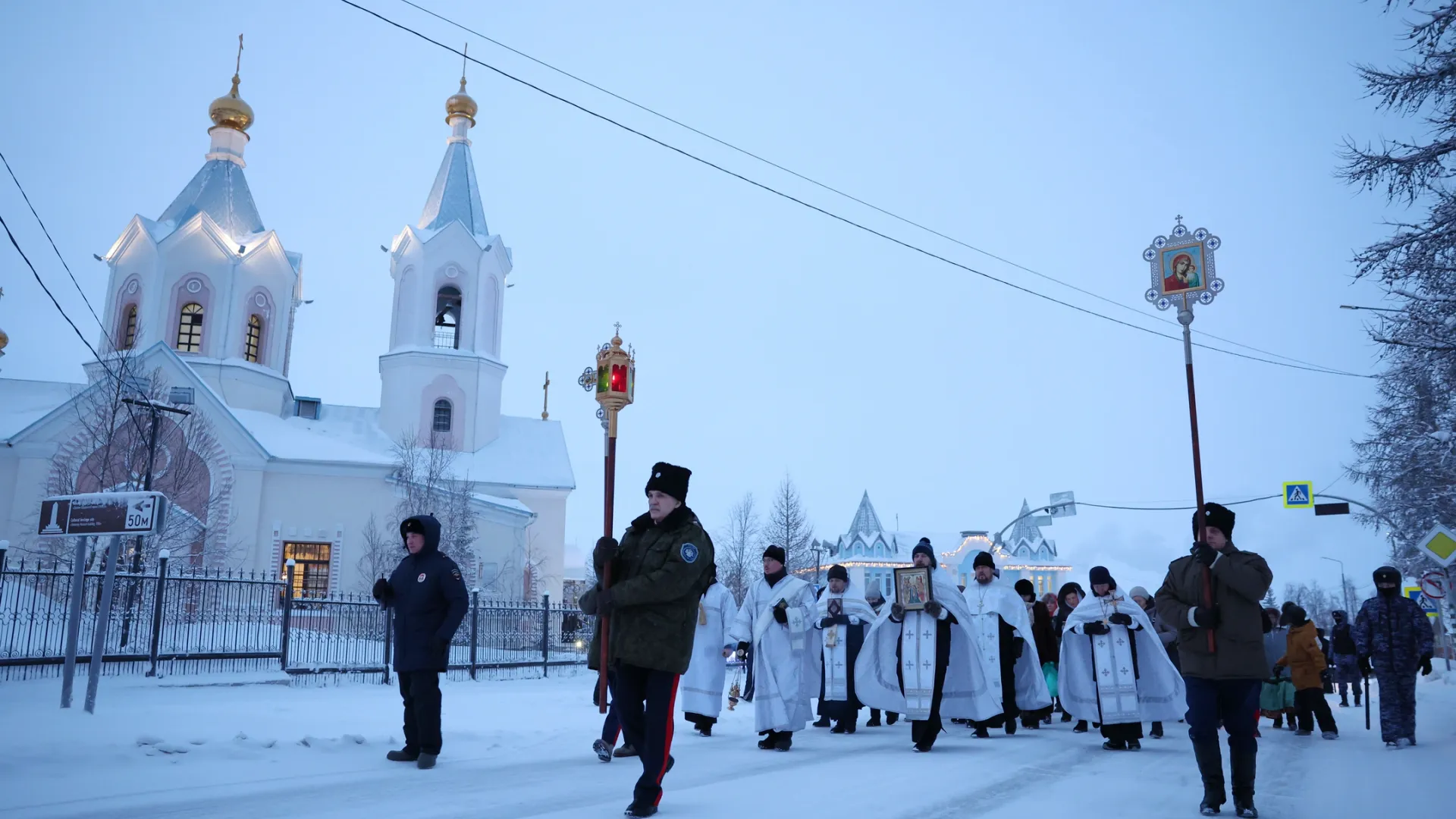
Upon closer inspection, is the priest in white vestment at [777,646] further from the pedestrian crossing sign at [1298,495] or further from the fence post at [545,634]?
the pedestrian crossing sign at [1298,495]

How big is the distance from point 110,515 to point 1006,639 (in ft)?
30.4

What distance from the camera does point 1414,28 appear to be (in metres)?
12.7

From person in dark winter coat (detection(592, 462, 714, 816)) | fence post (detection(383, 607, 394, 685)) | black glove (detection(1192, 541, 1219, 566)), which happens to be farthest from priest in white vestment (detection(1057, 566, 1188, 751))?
fence post (detection(383, 607, 394, 685))

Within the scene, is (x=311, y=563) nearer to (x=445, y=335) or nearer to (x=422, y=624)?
(x=445, y=335)

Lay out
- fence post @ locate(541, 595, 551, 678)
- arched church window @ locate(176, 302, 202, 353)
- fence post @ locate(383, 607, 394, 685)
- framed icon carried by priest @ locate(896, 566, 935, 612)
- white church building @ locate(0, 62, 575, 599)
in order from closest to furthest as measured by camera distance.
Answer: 1. framed icon carried by priest @ locate(896, 566, 935, 612)
2. fence post @ locate(383, 607, 394, 685)
3. fence post @ locate(541, 595, 551, 678)
4. white church building @ locate(0, 62, 575, 599)
5. arched church window @ locate(176, 302, 202, 353)

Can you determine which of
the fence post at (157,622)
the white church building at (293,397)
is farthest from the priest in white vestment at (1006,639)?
the white church building at (293,397)

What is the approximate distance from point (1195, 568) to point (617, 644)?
12.1 feet

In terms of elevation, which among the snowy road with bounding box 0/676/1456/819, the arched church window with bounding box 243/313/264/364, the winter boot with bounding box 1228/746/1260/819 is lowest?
the snowy road with bounding box 0/676/1456/819

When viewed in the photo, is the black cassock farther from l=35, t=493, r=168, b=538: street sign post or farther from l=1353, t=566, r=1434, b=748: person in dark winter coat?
l=35, t=493, r=168, b=538: street sign post

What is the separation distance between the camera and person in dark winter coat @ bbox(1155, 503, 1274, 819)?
621cm

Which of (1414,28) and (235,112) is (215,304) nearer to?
(235,112)

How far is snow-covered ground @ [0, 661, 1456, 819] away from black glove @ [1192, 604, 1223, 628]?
1095mm

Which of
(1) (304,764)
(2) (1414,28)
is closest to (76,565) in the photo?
(1) (304,764)

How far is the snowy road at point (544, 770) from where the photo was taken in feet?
19.7
